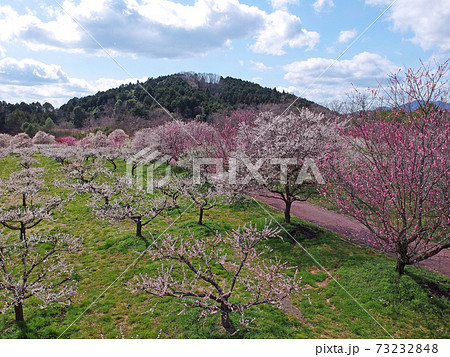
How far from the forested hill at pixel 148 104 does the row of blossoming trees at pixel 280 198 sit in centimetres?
4060

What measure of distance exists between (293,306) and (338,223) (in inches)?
342

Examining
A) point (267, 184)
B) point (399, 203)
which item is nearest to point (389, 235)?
point (399, 203)

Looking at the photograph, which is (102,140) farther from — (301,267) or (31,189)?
(301,267)

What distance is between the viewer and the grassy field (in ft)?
21.7

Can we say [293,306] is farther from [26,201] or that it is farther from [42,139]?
[42,139]

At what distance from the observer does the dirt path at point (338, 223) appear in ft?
34.9

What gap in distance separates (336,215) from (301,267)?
746 cm

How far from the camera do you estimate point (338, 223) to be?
15.3 metres

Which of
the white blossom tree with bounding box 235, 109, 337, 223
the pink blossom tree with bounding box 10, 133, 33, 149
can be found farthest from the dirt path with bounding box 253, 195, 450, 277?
the pink blossom tree with bounding box 10, 133, 33, 149

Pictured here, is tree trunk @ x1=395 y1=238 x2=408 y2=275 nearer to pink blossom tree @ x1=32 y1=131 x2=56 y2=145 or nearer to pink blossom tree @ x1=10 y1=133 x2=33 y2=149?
pink blossom tree @ x1=10 y1=133 x2=33 y2=149

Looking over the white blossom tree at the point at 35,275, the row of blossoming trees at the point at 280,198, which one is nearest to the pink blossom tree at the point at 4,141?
the row of blossoming trees at the point at 280,198

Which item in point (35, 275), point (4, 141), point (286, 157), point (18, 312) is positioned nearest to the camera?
point (18, 312)

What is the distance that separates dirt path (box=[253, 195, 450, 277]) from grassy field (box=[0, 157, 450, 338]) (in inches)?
47.3
